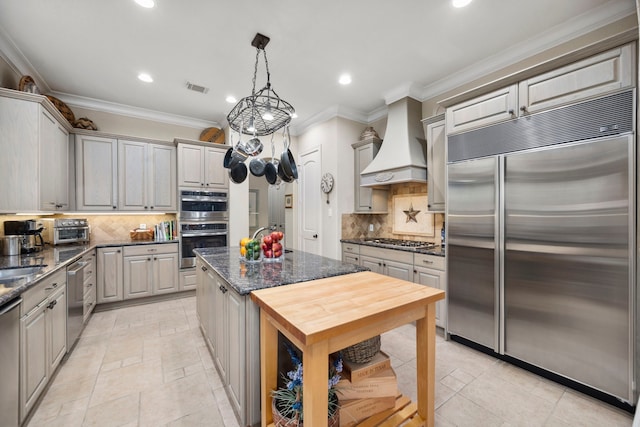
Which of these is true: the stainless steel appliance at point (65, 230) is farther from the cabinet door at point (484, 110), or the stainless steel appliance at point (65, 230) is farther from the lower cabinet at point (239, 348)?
the cabinet door at point (484, 110)

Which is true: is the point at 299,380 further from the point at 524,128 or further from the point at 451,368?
the point at 524,128

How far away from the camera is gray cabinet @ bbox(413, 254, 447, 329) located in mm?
2799

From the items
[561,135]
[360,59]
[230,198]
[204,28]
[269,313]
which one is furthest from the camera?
[230,198]

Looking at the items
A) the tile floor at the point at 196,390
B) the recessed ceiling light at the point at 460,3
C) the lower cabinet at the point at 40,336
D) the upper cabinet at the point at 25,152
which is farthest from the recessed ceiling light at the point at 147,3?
the tile floor at the point at 196,390

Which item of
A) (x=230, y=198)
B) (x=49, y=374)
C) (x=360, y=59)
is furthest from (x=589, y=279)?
(x=230, y=198)

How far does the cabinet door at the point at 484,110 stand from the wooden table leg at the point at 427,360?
192cm

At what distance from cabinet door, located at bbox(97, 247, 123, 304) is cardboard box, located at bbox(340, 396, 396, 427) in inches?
145

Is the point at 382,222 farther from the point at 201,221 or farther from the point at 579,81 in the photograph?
the point at 201,221

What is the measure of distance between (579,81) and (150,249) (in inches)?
200

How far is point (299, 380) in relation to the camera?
52.8 inches

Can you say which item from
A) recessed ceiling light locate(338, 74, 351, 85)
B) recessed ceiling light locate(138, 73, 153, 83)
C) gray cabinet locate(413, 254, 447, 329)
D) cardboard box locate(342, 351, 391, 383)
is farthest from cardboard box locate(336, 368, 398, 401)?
recessed ceiling light locate(138, 73, 153, 83)

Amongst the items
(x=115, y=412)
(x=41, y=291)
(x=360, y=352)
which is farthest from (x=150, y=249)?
(x=360, y=352)

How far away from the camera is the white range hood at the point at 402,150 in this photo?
3316 mm

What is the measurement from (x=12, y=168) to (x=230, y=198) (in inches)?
97.9
